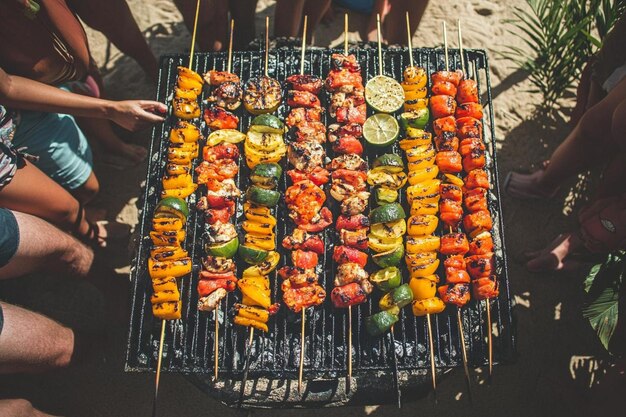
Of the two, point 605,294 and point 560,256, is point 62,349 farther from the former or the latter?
point 560,256

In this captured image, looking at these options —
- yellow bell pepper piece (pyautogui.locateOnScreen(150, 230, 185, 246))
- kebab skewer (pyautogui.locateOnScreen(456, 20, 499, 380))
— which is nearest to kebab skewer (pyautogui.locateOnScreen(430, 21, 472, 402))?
kebab skewer (pyautogui.locateOnScreen(456, 20, 499, 380))

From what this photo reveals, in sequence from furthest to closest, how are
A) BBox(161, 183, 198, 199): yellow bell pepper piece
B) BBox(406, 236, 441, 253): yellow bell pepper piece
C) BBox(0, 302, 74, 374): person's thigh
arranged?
BBox(161, 183, 198, 199): yellow bell pepper piece, BBox(406, 236, 441, 253): yellow bell pepper piece, BBox(0, 302, 74, 374): person's thigh

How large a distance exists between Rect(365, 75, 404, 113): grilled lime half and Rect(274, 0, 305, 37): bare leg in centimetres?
150

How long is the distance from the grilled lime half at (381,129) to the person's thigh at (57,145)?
2.80 metres

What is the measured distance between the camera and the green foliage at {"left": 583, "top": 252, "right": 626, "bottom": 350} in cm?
363

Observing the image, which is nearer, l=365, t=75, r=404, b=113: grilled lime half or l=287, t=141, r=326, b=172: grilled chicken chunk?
l=287, t=141, r=326, b=172: grilled chicken chunk

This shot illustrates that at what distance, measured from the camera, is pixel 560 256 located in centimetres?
469

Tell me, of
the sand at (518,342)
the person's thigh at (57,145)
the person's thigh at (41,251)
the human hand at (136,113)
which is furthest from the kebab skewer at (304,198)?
the person's thigh at (57,145)

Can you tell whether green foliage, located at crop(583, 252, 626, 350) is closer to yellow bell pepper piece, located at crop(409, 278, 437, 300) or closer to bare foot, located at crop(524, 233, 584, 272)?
bare foot, located at crop(524, 233, 584, 272)

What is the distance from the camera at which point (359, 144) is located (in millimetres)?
3904

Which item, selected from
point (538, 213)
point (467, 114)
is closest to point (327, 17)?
point (467, 114)

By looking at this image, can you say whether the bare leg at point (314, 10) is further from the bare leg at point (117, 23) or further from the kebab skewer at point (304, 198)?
the bare leg at point (117, 23)

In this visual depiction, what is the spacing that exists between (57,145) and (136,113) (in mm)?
873

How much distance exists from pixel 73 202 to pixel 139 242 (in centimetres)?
106
